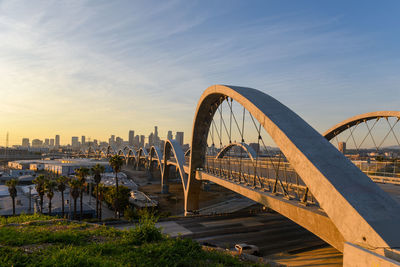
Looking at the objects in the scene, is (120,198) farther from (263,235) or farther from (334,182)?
(334,182)

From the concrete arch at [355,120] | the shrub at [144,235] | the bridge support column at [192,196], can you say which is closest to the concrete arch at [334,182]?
the shrub at [144,235]

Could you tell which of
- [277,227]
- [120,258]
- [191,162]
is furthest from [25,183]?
[120,258]

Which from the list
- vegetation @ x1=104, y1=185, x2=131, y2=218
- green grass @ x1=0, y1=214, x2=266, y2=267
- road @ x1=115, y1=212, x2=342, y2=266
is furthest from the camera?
vegetation @ x1=104, y1=185, x2=131, y2=218

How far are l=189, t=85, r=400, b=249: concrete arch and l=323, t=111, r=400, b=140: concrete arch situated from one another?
15.8m

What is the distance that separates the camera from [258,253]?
61.9ft

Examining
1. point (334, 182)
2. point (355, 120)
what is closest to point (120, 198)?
point (355, 120)

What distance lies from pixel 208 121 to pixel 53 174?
75139 mm

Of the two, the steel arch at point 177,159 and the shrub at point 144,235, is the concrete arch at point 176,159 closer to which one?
the steel arch at point 177,159

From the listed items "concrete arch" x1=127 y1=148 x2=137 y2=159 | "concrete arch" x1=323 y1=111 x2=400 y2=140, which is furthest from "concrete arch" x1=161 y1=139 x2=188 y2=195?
"concrete arch" x1=127 y1=148 x2=137 y2=159

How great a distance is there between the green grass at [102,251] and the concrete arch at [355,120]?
2251 cm

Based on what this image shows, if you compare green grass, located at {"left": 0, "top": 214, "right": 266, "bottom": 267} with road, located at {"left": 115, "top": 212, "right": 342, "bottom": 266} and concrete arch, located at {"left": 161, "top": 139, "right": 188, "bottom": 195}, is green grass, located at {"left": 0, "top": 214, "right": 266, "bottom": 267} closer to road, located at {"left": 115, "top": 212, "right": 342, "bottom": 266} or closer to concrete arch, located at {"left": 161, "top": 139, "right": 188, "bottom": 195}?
road, located at {"left": 115, "top": 212, "right": 342, "bottom": 266}

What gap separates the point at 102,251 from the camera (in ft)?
36.0

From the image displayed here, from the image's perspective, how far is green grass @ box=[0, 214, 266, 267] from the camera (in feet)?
28.6

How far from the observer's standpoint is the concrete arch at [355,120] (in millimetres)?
25516
